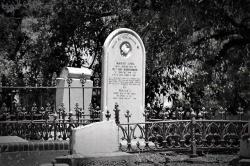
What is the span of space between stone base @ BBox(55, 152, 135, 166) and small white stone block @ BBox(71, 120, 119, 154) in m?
0.24

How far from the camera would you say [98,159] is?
6.91m

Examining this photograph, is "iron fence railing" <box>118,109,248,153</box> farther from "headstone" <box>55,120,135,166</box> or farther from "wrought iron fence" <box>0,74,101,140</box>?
"headstone" <box>55,120,135,166</box>

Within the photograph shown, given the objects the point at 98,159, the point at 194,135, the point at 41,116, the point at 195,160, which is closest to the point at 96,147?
the point at 98,159

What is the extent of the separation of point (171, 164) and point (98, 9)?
1550cm

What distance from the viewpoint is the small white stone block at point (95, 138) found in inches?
287

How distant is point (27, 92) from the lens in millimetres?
24391

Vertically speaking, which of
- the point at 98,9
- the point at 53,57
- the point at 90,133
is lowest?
the point at 90,133

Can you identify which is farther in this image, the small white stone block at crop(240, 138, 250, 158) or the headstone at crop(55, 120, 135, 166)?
the small white stone block at crop(240, 138, 250, 158)

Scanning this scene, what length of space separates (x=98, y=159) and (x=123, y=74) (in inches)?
291

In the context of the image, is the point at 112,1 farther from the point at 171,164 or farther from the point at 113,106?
the point at 171,164

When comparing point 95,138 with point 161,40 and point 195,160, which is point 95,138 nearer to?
point 195,160

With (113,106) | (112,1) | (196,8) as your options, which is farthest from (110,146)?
(112,1)

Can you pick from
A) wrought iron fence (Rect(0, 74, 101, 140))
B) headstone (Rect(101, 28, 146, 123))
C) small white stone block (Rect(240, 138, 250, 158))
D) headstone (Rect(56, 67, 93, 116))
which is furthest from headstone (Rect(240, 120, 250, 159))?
headstone (Rect(56, 67, 93, 116))

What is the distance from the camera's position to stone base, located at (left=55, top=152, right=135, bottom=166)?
6820 millimetres
